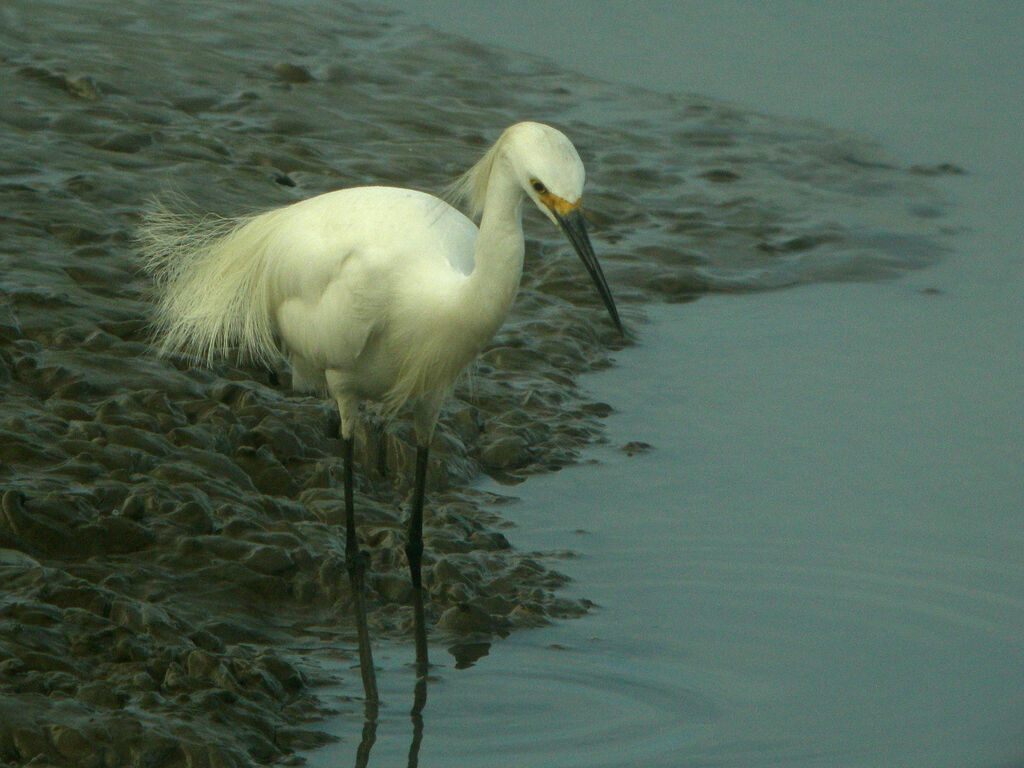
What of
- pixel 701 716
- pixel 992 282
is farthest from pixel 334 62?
pixel 701 716

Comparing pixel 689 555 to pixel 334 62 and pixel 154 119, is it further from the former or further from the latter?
pixel 334 62

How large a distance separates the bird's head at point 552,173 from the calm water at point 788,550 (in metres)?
1.33

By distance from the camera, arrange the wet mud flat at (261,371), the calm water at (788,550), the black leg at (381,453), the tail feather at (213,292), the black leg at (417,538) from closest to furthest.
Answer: the wet mud flat at (261,371)
the calm water at (788,550)
the black leg at (417,538)
the tail feather at (213,292)
the black leg at (381,453)

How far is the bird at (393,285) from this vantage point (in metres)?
4.19

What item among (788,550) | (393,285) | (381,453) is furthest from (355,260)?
(788,550)

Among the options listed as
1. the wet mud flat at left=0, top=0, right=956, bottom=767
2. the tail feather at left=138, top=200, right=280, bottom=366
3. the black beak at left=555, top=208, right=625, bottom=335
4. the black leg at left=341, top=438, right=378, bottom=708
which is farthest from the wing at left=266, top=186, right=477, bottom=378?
the wet mud flat at left=0, top=0, right=956, bottom=767

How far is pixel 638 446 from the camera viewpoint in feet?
20.9

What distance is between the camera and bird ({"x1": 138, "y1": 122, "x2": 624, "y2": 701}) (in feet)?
Result: 13.7

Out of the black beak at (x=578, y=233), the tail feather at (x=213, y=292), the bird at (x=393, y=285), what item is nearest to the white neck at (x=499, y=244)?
the bird at (x=393, y=285)

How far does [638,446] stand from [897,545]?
124cm

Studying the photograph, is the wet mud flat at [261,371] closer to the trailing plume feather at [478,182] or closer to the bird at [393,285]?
the bird at [393,285]

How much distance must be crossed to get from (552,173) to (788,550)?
6.85 ft

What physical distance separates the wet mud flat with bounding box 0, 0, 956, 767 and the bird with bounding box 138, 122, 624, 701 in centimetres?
33

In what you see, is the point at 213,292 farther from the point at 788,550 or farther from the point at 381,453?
the point at 788,550
